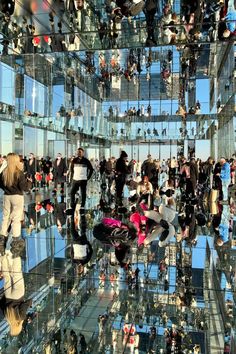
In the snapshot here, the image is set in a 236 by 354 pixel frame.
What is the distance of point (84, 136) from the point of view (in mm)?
16844

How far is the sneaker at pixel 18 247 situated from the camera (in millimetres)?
5770

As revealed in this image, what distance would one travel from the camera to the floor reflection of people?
11.4 feet

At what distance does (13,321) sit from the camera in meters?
3.46

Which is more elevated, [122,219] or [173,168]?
[173,168]

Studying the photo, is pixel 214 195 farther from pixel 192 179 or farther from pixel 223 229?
pixel 223 229

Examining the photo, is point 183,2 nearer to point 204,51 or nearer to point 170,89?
point 204,51

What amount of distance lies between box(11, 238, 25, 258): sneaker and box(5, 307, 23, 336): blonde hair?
2038mm

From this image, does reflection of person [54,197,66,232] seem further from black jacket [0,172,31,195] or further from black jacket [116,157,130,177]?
black jacket [116,157,130,177]

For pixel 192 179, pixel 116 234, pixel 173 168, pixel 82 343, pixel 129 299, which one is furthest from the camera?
pixel 173 168

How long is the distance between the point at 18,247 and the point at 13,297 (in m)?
2.26

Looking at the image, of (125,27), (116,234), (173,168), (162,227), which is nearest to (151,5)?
(125,27)

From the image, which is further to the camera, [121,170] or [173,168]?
[173,168]

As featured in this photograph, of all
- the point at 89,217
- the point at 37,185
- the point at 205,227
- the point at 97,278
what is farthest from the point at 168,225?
the point at 37,185

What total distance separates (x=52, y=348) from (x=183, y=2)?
1088 cm
